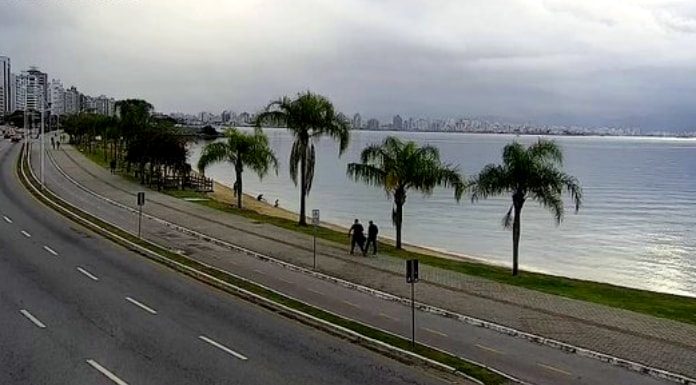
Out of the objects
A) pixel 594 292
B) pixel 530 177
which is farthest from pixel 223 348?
pixel 530 177

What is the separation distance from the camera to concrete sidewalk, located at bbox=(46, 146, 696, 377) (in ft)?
63.6

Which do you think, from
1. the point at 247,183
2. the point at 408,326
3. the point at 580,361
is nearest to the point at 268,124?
the point at 408,326

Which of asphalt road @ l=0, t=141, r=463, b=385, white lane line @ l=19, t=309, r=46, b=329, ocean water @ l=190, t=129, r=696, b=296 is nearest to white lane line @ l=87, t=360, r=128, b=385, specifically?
asphalt road @ l=0, t=141, r=463, b=385

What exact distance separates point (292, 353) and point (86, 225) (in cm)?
2471

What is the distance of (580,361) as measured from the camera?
59.2ft

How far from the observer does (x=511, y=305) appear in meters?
24.1

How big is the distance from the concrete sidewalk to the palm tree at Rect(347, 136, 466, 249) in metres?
3.90

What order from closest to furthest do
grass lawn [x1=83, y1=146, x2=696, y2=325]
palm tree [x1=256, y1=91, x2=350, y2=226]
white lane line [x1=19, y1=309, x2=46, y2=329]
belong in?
1. white lane line [x1=19, y1=309, x2=46, y2=329]
2. grass lawn [x1=83, y1=146, x2=696, y2=325]
3. palm tree [x1=256, y1=91, x2=350, y2=226]

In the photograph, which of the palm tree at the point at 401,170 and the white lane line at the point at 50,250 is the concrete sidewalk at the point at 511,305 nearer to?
the palm tree at the point at 401,170

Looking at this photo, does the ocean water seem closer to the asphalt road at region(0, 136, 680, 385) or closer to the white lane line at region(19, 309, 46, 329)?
the asphalt road at region(0, 136, 680, 385)

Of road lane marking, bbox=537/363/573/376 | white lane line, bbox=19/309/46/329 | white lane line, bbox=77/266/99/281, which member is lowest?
road lane marking, bbox=537/363/573/376

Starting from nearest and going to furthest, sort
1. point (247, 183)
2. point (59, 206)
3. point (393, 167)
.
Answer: point (393, 167)
point (59, 206)
point (247, 183)

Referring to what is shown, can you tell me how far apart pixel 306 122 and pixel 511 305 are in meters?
21.8

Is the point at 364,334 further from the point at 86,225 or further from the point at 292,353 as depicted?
the point at 86,225
